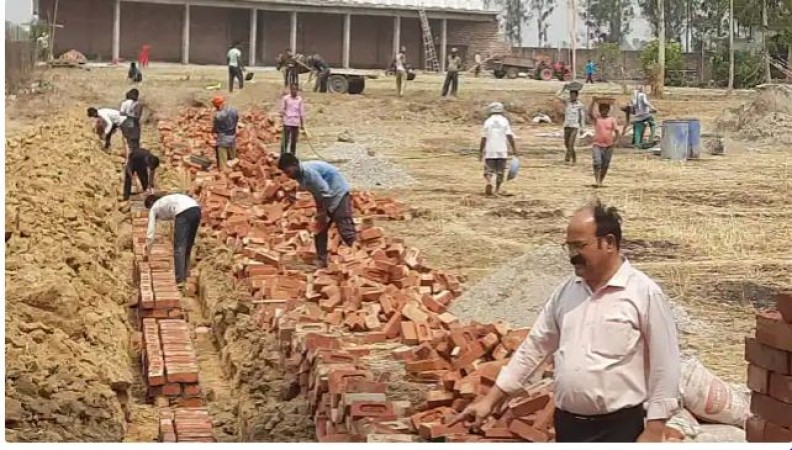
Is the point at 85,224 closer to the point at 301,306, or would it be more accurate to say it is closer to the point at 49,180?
the point at 49,180

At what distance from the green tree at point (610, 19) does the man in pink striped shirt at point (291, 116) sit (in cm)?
287

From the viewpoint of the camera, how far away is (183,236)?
27.1 feet

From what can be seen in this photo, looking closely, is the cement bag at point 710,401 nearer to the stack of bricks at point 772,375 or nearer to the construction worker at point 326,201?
the stack of bricks at point 772,375

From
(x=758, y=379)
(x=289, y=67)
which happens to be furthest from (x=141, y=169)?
(x=758, y=379)

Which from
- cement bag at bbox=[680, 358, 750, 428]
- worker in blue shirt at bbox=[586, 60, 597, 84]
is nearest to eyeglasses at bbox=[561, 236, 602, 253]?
cement bag at bbox=[680, 358, 750, 428]

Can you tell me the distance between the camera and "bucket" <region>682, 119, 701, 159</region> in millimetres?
13172

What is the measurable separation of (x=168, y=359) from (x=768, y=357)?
3.40 metres

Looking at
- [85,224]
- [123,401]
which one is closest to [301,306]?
[123,401]

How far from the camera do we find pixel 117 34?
977cm

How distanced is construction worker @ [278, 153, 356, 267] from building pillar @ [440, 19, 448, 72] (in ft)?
9.07

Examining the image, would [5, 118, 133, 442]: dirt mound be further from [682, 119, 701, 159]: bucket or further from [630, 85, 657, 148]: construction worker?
[682, 119, 701, 159]: bucket

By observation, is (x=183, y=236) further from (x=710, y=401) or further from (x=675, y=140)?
(x=675, y=140)

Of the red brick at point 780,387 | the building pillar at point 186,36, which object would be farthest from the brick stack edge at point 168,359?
the building pillar at point 186,36

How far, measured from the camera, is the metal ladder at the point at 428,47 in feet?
35.3
